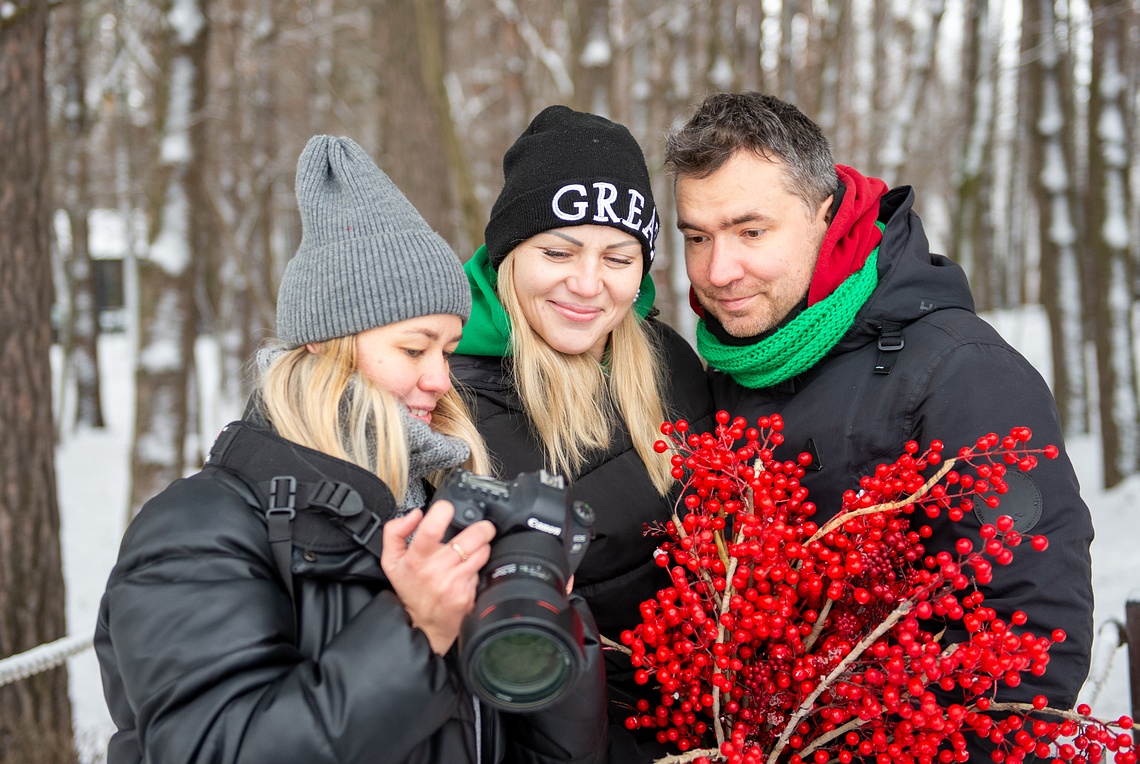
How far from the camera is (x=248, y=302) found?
55.3 ft

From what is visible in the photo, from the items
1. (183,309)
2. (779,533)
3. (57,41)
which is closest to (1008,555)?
(779,533)

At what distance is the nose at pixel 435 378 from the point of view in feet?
6.08

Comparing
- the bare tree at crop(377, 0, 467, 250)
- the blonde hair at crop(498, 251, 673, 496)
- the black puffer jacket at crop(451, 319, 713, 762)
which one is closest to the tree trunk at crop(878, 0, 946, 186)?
the bare tree at crop(377, 0, 467, 250)

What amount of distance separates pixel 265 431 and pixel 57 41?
1178 cm

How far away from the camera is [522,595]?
127 centimetres

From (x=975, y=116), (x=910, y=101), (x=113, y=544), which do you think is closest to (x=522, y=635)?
(x=113, y=544)

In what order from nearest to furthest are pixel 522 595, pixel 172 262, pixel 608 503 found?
pixel 522 595 → pixel 608 503 → pixel 172 262

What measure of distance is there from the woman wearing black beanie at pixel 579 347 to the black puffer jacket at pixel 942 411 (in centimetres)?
37

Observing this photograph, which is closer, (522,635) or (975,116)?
(522,635)

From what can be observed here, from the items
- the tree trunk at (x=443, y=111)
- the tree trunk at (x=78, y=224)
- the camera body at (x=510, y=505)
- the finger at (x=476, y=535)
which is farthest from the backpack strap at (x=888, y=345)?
the tree trunk at (x=78, y=224)

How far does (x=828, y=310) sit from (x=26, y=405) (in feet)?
9.07

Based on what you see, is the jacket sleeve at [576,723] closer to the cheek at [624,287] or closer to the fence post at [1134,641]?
the cheek at [624,287]

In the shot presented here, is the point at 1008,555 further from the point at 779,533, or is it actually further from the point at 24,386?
the point at 24,386

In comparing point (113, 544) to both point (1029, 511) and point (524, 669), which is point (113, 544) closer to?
point (524, 669)
